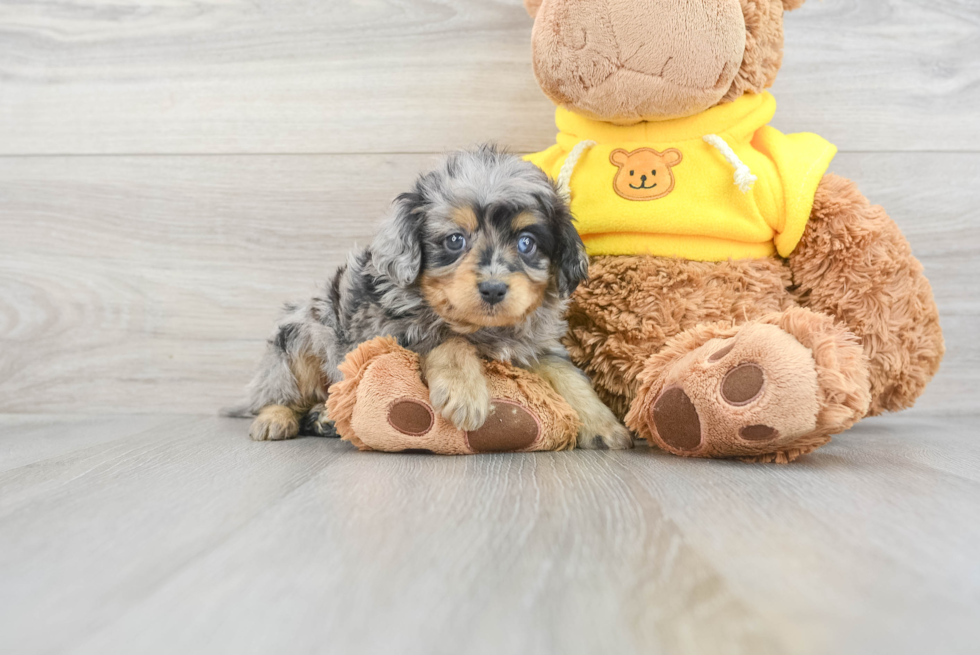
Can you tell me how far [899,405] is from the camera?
1809 mm

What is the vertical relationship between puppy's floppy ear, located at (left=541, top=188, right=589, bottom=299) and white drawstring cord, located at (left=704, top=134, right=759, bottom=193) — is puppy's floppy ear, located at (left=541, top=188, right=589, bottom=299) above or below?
below

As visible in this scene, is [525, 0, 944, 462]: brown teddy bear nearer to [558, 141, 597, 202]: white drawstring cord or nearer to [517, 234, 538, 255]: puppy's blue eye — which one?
[558, 141, 597, 202]: white drawstring cord

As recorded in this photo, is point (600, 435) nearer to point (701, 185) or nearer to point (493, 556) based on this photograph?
point (701, 185)

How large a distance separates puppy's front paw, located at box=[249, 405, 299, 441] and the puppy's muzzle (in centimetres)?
77

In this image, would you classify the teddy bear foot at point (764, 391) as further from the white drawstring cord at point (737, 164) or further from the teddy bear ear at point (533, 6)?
the teddy bear ear at point (533, 6)

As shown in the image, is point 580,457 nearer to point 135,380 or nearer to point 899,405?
point 899,405

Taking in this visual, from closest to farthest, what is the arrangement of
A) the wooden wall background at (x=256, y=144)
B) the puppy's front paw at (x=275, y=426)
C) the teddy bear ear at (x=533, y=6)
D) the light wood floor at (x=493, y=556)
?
1. the light wood floor at (x=493, y=556)
2. the teddy bear ear at (x=533, y=6)
3. the puppy's front paw at (x=275, y=426)
4. the wooden wall background at (x=256, y=144)

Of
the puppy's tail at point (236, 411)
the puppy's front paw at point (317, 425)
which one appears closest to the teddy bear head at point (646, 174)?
the puppy's front paw at point (317, 425)

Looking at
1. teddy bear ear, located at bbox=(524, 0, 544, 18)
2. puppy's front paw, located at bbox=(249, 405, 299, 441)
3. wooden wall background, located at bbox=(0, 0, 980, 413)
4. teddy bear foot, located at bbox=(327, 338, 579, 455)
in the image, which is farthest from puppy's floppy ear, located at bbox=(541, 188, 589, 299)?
puppy's front paw, located at bbox=(249, 405, 299, 441)

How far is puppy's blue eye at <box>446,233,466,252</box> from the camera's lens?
63.4 inches

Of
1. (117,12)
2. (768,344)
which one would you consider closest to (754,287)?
(768,344)

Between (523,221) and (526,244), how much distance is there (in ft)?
0.19

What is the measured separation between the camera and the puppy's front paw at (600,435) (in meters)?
1.64

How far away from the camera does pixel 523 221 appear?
160cm
